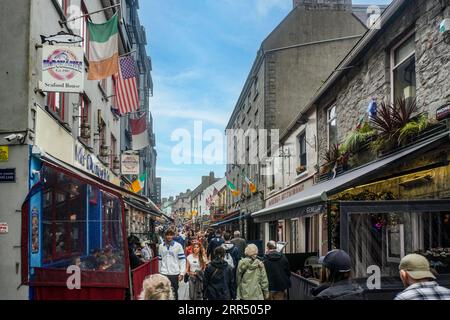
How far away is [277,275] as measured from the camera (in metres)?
9.98

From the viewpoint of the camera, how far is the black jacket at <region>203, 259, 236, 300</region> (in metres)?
8.73

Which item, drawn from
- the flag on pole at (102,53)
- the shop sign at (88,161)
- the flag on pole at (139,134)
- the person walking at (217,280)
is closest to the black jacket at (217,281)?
the person walking at (217,280)

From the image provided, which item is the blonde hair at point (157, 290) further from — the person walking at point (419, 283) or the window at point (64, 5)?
the window at point (64, 5)

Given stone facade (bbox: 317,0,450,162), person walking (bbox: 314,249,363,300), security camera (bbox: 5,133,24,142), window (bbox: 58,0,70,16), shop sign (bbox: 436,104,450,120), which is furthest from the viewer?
window (bbox: 58,0,70,16)

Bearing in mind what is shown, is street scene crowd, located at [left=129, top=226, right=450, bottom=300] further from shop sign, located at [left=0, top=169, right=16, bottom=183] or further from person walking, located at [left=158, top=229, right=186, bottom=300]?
shop sign, located at [left=0, top=169, right=16, bottom=183]

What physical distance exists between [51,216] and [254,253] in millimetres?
4941

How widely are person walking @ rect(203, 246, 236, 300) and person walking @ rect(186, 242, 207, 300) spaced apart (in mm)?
2550

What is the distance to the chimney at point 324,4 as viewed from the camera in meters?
30.1

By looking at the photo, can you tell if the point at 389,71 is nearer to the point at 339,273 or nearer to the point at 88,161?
the point at 339,273

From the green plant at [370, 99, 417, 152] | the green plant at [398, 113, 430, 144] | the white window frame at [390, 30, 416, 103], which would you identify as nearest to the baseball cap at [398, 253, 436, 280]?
the green plant at [398, 113, 430, 144]

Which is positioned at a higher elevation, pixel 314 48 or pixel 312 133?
pixel 314 48
